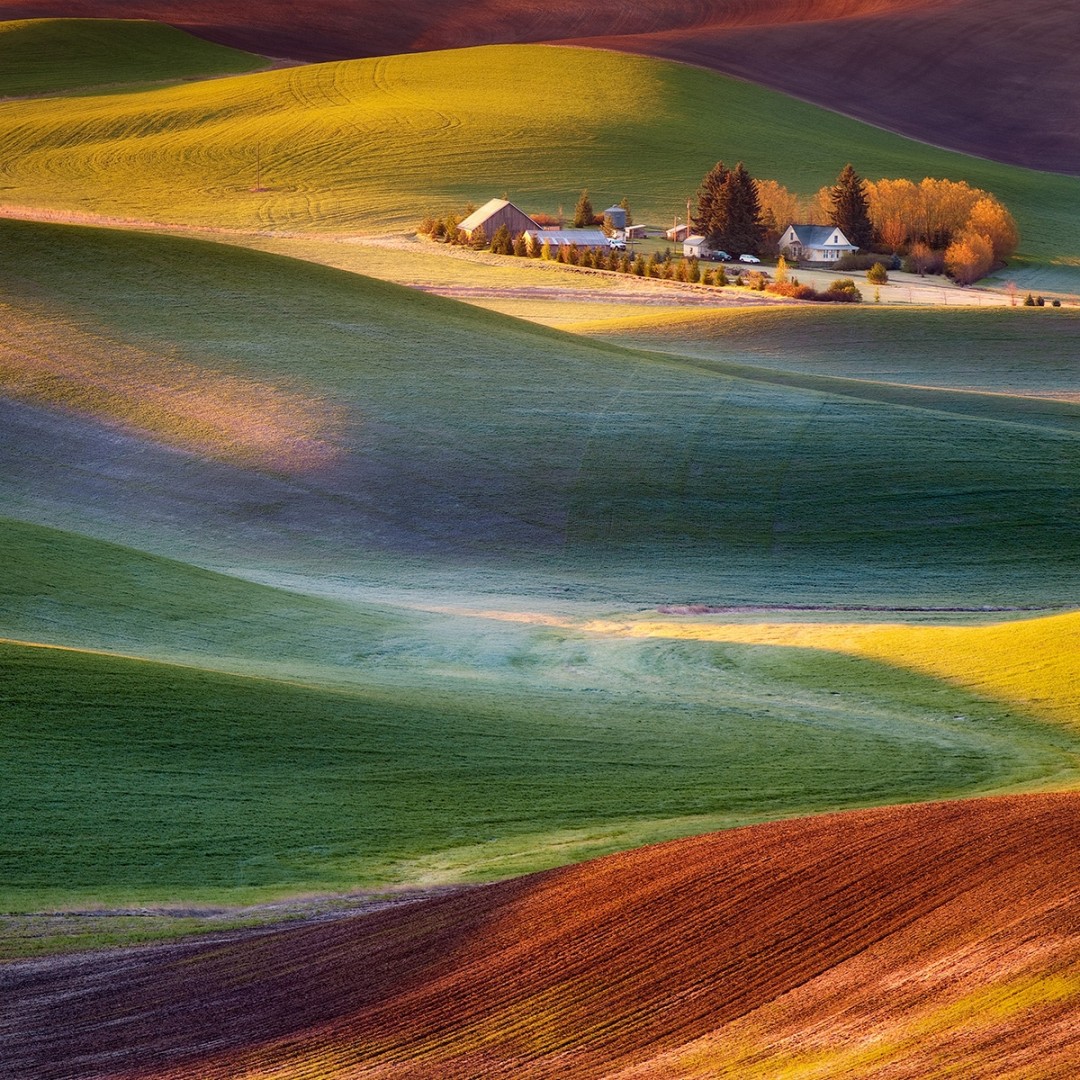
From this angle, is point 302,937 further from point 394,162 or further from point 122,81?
point 122,81

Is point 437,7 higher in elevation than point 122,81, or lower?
higher

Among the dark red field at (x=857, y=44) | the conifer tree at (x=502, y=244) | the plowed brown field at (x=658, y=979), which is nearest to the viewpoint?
the plowed brown field at (x=658, y=979)

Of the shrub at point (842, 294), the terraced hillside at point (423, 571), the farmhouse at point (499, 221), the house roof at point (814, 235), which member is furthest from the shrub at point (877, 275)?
the terraced hillside at point (423, 571)

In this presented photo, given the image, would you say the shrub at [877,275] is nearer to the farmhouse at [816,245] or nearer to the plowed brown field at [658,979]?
the farmhouse at [816,245]

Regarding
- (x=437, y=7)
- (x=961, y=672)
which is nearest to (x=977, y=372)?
(x=961, y=672)

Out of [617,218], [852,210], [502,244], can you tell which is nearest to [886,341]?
[502,244]

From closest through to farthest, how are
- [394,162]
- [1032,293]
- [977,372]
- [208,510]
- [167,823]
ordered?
[167,823]
[208,510]
[977,372]
[1032,293]
[394,162]
